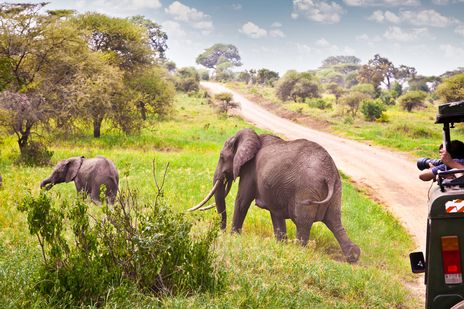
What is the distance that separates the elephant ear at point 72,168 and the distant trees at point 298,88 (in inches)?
1832

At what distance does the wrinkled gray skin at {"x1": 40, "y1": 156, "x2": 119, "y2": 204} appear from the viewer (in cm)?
1202

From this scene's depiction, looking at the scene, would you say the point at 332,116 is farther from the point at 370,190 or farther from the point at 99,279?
the point at 99,279

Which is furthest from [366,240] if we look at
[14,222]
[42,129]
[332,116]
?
[332,116]

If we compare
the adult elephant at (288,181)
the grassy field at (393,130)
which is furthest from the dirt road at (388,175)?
the adult elephant at (288,181)

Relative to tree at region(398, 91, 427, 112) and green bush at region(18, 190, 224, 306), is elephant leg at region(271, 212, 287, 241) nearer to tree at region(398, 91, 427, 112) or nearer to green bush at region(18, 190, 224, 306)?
green bush at region(18, 190, 224, 306)

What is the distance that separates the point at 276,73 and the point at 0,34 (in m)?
62.4

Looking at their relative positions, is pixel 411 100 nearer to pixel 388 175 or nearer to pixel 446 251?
pixel 388 175

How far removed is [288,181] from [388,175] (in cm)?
1137

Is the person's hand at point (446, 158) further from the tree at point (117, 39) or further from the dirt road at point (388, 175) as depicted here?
the tree at point (117, 39)

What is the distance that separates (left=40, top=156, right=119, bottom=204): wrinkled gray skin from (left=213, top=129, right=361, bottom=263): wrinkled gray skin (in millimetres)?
3493

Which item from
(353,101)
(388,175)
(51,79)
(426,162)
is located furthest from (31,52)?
(353,101)

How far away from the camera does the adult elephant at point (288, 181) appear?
27.9ft

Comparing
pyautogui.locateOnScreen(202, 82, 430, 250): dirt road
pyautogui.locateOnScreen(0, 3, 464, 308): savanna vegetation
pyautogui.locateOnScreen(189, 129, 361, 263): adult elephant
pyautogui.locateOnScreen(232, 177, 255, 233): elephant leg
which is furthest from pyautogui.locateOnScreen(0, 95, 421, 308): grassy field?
pyautogui.locateOnScreen(202, 82, 430, 250): dirt road

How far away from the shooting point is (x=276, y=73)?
81.0 m
